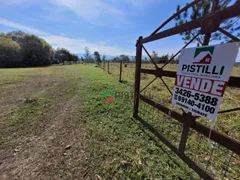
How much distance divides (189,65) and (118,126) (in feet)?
5.91

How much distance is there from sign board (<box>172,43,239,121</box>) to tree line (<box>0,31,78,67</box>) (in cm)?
3765

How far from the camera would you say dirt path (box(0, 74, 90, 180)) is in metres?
1.55

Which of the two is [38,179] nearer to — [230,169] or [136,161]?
[136,161]

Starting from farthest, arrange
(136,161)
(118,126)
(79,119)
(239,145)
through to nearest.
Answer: (79,119), (118,126), (136,161), (239,145)

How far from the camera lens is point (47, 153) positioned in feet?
6.09

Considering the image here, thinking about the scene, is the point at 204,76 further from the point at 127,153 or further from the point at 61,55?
the point at 61,55

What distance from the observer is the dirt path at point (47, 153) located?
1553 mm

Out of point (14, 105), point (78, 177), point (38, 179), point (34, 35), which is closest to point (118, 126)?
point (78, 177)

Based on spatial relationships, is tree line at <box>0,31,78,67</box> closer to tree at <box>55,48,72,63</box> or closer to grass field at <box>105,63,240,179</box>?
tree at <box>55,48,72,63</box>

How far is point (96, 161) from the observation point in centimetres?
174

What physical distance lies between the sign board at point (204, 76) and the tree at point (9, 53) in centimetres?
3765

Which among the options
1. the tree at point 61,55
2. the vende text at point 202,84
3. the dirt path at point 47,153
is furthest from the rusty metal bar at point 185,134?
the tree at point 61,55

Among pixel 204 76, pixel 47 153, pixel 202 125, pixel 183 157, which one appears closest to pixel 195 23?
pixel 204 76

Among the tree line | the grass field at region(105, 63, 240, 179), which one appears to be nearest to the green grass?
the grass field at region(105, 63, 240, 179)
